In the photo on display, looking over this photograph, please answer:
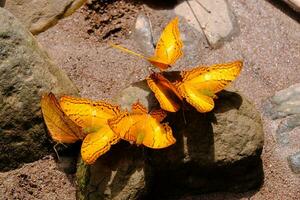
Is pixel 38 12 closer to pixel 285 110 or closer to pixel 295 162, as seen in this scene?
pixel 285 110

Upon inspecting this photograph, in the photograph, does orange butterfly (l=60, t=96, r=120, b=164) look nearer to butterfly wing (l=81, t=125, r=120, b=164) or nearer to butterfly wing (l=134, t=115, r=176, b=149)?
butterfly wing (l=81, t=125, r=120, b=164)

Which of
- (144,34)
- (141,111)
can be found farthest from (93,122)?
(144,34)

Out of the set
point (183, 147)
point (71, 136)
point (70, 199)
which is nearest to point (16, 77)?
point (71, 136)

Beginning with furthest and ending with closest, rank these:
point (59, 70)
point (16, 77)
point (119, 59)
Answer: point (119, 59), point (59, 70), point (16, 77)

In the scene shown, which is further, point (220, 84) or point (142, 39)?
point (142, 39)

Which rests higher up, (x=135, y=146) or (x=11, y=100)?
(x=11, y=100)

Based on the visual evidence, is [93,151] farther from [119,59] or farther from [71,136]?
[119,59]

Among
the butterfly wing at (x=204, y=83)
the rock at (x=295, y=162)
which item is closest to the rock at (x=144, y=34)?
the butterfly wing at (x=204, y=83)
